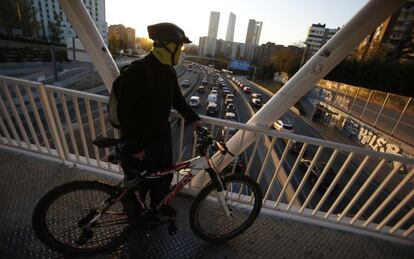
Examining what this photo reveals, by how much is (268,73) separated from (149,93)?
2342 inches

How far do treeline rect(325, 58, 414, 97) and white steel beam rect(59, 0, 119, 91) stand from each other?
22.5 m

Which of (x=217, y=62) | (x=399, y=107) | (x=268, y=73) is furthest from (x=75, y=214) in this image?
(x=217, y=62)

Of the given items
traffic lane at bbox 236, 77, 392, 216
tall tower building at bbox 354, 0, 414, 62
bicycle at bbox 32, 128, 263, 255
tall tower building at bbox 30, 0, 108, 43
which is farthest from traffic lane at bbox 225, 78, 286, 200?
A: tall tower building at bbox 30, 0, 108, 43

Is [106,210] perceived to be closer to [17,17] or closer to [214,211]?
[214,211]

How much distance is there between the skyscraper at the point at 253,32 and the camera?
398 feet

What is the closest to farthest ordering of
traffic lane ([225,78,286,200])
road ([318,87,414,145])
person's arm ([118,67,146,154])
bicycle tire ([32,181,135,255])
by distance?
person's arm ([118,67,146,154]) → bicycle tire ([32,181,135,255]) → traffic lane ([225,78,286,200]) → road ([318,87,414,145])

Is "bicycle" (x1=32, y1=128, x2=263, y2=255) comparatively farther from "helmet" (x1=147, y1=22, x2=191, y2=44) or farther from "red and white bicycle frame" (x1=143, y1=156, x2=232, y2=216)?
"helmet" (x1=147, y1=22, x2=191, y2=44)

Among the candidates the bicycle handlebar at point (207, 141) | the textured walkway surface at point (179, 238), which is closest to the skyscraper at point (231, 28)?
the textured walkway surface at point (179, 238)

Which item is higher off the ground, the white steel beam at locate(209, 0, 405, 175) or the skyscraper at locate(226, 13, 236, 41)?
the skyscraper at locate(226, 13, 236, 41)

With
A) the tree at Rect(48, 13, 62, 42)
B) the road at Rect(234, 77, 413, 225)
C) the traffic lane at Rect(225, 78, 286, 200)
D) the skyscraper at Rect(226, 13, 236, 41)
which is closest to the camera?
the road at Rect(234, 77, 413, 225)

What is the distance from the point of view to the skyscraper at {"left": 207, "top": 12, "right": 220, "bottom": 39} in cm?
12028

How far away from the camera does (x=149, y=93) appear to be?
5.09 ft

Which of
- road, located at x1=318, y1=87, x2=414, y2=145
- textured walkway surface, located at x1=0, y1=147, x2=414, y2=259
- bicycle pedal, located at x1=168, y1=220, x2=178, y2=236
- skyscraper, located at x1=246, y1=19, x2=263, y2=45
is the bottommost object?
road, located at x1=318, y1=87, x2=414, y2=145

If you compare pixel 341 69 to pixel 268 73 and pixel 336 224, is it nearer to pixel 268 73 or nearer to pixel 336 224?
pixel 268 73
